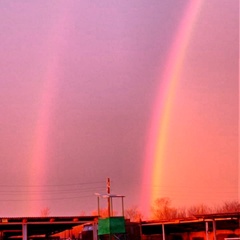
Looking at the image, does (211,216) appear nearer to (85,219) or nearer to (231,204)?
(85,219)

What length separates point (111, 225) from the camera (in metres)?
33.2

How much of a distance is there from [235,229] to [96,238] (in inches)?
448

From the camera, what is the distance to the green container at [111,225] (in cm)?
3316

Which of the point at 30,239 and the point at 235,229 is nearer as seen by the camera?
the point at 235,229

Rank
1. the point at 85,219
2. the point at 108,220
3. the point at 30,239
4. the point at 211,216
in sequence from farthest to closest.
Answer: the point at 30,239 → the point at 85,219 → the point at 108,220 → the point at 211,216

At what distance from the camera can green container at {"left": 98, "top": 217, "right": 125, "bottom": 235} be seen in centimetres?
3316

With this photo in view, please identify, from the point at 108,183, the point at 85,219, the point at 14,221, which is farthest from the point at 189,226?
the point at 14,221

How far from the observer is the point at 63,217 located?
116 feet

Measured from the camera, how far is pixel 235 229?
4103cm

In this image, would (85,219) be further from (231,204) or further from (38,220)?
(231,204)

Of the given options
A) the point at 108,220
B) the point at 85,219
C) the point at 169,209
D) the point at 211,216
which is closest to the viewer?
the point at 211,216

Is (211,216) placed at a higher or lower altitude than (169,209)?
lower

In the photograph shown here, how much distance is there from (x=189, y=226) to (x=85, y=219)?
10.0 m

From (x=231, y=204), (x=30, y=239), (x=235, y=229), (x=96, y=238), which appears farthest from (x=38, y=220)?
(x=231, y=204)
